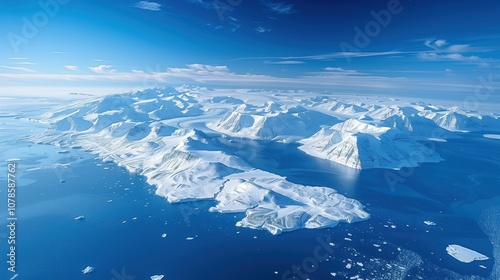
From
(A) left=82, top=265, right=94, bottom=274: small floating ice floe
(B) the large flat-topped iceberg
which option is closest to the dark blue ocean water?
(A) left=82, top=265, right=94, bottom=274: small floating ice floe

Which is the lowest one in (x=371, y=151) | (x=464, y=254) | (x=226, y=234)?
(x=226, y=234)

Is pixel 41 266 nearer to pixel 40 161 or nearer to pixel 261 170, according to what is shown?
pixel 261 170

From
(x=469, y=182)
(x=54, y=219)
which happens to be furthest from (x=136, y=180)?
(x=469, y=182)

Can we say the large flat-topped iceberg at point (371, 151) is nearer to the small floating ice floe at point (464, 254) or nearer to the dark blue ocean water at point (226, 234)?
the dark blue ocean water at point (226, 234)

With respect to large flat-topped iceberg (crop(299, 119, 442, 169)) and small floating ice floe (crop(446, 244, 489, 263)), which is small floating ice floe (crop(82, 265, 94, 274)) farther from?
large flat-topped iceberg (crop(299, 119, 442, 169))

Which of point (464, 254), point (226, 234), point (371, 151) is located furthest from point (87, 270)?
point (371, 151)

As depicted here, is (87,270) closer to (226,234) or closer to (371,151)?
(226,234)

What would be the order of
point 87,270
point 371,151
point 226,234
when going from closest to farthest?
point 87,270 < point 226,234 < point 371,151

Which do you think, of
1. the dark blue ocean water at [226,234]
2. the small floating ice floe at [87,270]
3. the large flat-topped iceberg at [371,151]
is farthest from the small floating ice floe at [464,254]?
the small floating ice floe at [87,270]
